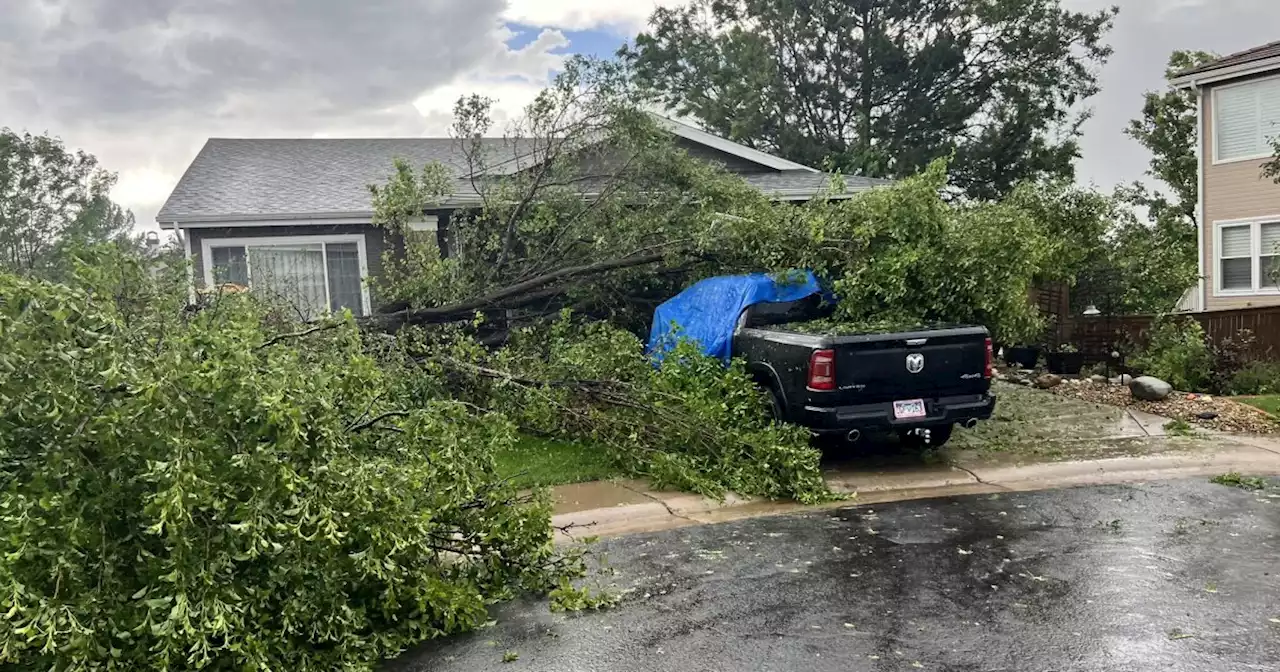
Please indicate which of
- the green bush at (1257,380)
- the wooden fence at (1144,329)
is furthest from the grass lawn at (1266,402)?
the wooden fence at (1144,329)

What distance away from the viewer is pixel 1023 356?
600 inches

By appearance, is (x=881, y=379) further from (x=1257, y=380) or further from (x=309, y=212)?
(x=309, y=212)

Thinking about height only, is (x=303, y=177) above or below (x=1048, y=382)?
above

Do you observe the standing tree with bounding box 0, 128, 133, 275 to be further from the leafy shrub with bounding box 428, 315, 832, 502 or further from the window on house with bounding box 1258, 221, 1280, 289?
the window on house with bounding box 1258, 221, 1280, 289

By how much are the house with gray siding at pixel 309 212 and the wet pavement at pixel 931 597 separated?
7.29m

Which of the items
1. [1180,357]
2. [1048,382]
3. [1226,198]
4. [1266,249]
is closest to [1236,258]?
[1266,249]

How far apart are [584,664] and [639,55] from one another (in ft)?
99.9

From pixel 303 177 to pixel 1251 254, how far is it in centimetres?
1769

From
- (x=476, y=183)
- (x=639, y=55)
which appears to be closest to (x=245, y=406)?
(x=476, y=183)

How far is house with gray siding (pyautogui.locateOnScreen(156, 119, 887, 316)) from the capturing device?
1353 cm

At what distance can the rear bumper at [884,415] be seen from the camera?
753cm

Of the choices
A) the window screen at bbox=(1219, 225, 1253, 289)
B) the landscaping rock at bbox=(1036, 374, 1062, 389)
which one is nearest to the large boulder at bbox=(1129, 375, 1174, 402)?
the landscaping rock at bbox=(1036, 374, 1062, 389)

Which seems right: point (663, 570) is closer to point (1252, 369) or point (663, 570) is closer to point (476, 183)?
point (476, 183)

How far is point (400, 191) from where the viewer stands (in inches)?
462
